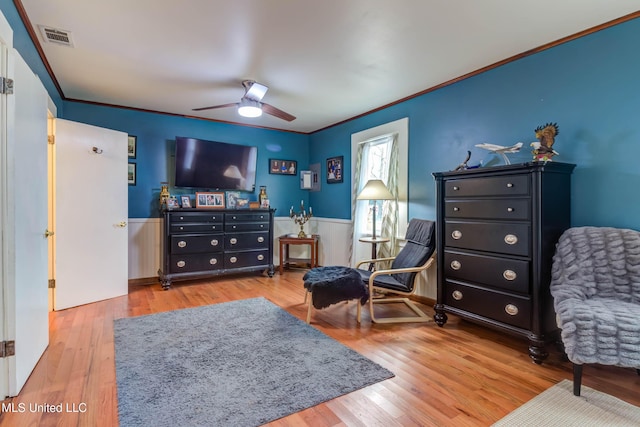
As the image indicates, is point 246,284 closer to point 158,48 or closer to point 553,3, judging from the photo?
point 158,48

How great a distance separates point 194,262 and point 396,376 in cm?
313

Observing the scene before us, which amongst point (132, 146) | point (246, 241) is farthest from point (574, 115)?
point (132, 146)

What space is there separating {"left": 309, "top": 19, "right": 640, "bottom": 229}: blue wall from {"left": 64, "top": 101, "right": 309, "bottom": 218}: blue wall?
2771 mm

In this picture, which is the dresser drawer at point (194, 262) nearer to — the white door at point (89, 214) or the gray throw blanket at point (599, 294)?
the white door at point (89, 214)

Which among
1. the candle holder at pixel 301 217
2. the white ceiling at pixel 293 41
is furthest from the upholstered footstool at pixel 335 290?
the candle holder at pixel 301 217

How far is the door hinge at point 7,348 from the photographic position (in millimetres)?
1759

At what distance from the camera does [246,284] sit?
4.40 m

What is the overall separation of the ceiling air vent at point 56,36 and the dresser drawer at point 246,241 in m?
2.67

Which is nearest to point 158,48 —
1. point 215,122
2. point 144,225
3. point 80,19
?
point 80,19

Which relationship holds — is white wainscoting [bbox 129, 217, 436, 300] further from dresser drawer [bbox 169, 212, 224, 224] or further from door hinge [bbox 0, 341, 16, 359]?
door hinge [bbox 0, 341, 16, 359]

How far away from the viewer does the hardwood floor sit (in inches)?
64.6

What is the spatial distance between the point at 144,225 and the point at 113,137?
4.09 feet

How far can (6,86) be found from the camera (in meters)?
1.74

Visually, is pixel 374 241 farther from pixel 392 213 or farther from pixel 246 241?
pixel 246 241
